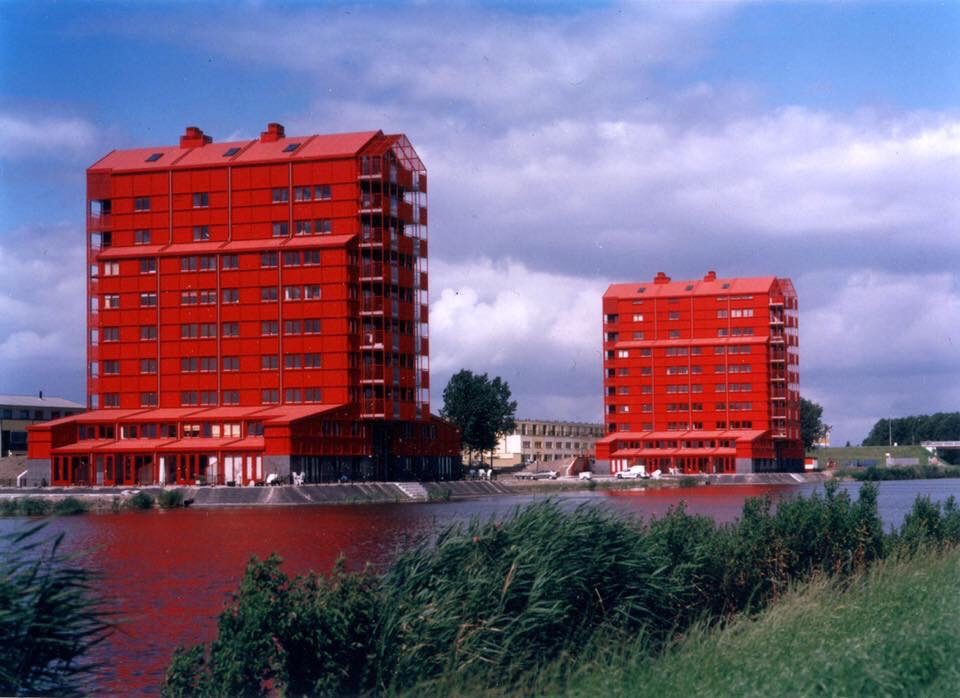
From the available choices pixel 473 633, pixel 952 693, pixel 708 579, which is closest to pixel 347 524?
pixel 708 579

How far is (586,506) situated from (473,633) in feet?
18.6

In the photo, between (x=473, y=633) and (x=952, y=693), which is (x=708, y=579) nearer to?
(x=473, y=633)

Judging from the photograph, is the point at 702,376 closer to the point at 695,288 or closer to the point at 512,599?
the point at 695,288

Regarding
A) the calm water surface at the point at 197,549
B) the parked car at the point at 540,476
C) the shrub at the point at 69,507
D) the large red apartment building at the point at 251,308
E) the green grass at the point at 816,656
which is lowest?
the parked car at the point at 540,476

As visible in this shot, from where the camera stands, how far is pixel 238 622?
1585 centimetres

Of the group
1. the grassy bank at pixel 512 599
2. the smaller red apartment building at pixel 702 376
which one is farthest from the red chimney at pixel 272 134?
the grassy bank at pixel 512 599

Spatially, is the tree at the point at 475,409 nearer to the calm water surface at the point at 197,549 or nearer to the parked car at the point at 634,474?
the parked car at the point at 634,474

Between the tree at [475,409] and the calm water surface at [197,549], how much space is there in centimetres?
6553

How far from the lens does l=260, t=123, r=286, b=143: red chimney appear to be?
115 m

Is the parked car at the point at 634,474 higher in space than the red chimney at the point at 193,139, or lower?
lower

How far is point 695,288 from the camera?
16725 cm

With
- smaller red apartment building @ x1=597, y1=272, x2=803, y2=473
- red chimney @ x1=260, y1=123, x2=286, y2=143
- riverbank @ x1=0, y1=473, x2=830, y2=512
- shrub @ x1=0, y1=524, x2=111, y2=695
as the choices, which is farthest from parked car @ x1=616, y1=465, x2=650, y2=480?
shrub @ x1=0, y1=524, x2=111, y2=695

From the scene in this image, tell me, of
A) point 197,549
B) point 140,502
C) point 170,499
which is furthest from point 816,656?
point 170,499

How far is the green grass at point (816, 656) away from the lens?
14.1 meters
